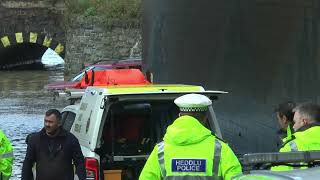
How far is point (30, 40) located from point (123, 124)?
127 feet

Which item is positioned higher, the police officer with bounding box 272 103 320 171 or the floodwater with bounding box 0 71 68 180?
the police officer with bounding box 272 103 320 171

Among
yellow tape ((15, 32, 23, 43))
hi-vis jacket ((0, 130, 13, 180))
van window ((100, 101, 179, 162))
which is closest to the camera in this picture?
hi-vis jacket ((0, 130, 13, 180))

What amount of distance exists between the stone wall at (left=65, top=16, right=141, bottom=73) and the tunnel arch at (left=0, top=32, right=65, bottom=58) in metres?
8.49

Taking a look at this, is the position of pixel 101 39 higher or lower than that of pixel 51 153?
higher

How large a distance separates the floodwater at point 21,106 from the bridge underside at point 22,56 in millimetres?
6734

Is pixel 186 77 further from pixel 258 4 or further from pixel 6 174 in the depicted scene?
pixel 6 174

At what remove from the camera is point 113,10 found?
120 feet

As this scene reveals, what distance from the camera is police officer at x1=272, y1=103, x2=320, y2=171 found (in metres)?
4.61

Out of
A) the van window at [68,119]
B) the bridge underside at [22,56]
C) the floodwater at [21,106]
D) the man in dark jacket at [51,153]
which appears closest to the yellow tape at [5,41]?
the bridge underside at [22,56]

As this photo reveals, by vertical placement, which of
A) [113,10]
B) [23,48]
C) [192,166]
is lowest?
[23,48]

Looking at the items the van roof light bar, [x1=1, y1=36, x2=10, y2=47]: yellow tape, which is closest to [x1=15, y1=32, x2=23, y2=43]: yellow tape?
[x1=1, y1=36, x2=10, y2=47]: yellow tape

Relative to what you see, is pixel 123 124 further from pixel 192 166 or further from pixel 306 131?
pixel 192 166

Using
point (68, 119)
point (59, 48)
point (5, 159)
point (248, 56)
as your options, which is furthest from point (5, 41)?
point (5, 159)

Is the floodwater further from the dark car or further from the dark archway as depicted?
the dark archway
